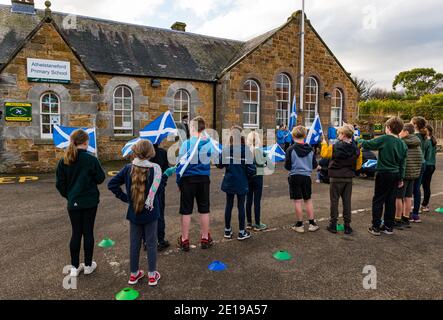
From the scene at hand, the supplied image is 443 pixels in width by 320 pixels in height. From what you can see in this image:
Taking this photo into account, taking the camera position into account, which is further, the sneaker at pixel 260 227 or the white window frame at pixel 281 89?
the white window frame at pixel 281 89

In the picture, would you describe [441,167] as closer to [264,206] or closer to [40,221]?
[264,206]

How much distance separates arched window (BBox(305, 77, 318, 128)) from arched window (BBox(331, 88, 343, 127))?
1552mm

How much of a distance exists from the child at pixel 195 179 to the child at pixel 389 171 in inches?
117

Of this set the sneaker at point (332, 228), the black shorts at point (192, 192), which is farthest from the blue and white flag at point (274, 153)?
the black shorts at point (192, 192)

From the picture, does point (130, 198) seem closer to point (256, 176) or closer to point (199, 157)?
point (199, 157)

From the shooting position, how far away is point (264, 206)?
7.46 m

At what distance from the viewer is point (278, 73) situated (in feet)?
58.0

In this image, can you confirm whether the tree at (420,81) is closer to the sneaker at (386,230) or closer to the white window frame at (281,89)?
the white window frame at (281,89)

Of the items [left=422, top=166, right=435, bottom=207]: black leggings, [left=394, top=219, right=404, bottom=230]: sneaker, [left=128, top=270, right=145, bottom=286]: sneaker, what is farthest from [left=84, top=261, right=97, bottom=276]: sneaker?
[left=422, top=166, right=435, bottom=207]: black leggings

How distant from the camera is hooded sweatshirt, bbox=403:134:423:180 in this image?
5.91m

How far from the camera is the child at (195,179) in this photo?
185 inches

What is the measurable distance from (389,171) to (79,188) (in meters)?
4.82

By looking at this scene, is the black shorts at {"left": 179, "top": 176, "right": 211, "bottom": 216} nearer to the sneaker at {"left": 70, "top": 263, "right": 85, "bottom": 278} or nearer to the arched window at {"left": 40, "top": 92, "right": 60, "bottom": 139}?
the sneaker at {"left": 70, "top": 263, "right": 85, "bottom": 278}

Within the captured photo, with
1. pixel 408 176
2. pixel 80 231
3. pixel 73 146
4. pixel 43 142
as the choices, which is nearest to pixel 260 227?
pixel 408 176
